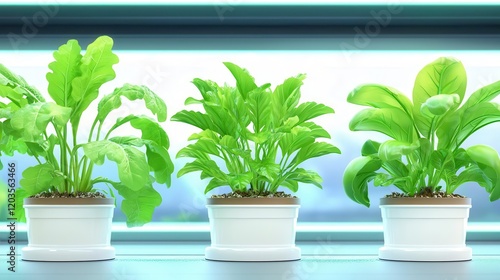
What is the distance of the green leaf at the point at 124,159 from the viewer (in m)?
1.67

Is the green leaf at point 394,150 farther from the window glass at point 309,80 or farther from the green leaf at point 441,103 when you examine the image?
the window glass at point 309,80

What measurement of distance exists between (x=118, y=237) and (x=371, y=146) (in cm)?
107

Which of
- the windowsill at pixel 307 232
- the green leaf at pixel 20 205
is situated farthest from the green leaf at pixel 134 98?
the windowsill at pixel 307 232

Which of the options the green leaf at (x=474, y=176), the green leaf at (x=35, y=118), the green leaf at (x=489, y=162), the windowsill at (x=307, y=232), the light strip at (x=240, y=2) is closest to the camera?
the green leaf at (x=35, y=118)

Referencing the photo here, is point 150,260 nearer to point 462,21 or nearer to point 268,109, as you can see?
point 268,109

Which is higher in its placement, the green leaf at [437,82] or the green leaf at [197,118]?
the green leaf at [437,82]

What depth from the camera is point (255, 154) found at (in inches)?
71.7

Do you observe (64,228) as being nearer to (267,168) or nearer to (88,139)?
(88,139)

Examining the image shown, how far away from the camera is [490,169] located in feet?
5.83

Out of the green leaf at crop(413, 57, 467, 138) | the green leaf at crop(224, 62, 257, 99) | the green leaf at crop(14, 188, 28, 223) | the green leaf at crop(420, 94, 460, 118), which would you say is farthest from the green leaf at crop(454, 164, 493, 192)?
the green leaf at crop(14, 188, 28, 223)

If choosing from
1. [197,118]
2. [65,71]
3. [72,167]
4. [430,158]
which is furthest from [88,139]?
[430,158]

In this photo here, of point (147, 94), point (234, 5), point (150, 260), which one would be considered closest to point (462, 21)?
point (234, 5)

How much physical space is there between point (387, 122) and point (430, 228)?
11.9 inches

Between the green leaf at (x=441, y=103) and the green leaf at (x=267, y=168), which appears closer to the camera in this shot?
the green leaf at (x=441, y=103)
